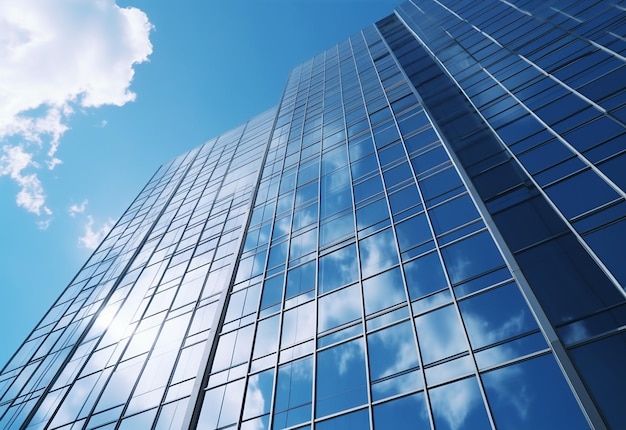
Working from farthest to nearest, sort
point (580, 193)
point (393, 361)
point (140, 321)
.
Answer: point (140, 321) → point (580, 193) → point (393, 361)

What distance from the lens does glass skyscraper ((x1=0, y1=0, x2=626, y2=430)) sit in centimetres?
1116

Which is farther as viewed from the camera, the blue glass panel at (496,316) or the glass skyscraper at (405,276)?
the blue glass panel at (496,316)

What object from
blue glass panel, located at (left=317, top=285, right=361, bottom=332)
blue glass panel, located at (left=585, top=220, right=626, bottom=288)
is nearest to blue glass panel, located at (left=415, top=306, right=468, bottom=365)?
blue glass panel, located at (left=317, top=285, right=361, bottom=332)

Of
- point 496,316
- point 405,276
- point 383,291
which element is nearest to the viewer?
point 496,316

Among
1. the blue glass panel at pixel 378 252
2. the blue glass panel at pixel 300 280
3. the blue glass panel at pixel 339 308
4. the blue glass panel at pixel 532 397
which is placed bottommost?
the blue glass panel at pixel 300 280

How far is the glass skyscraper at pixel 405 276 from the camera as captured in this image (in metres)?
11.2

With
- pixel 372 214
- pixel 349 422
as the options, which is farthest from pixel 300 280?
pixel 349 422

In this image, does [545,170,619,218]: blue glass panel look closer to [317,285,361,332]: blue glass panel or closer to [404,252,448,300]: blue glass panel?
[404,252,448,300]: blue glass panel

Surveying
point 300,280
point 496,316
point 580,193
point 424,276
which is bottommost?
point 300,280

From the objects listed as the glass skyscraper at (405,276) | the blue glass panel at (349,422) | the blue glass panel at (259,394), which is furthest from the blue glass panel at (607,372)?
the blue glass panel at (259,394)

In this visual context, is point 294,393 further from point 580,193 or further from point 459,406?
point 580,193

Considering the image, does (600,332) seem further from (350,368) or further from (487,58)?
(487,58)

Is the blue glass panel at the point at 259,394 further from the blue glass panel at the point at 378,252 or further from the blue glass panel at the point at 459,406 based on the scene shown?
the blue glass panel at the point at 459,406

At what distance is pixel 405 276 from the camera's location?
15156 mm
